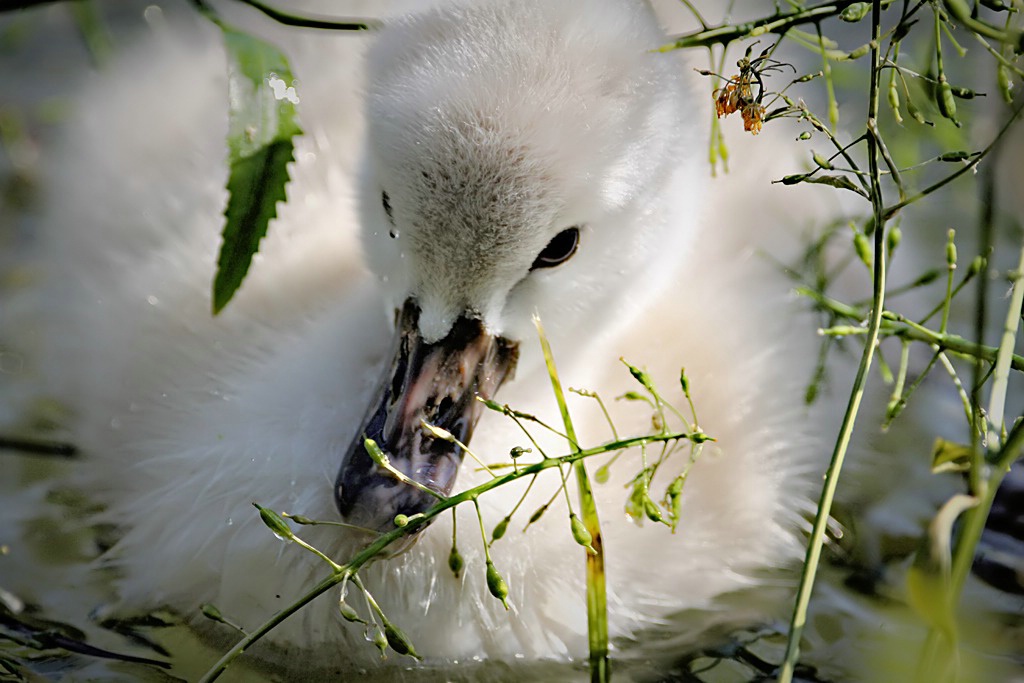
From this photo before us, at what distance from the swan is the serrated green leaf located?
230mm

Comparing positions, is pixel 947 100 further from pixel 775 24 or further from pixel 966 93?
pixel 775 24

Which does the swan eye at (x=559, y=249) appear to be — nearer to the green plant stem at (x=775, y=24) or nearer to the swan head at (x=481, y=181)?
the swan head at (x=481, y=181)

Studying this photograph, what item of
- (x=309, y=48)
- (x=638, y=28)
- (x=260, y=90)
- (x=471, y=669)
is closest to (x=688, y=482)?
(x=471, y=669)

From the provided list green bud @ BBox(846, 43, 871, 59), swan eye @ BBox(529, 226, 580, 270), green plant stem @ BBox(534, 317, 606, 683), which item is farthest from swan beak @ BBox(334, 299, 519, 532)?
green bud @ BBox(846, 43, 871, 59)

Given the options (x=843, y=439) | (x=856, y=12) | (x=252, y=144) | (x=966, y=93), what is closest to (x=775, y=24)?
(x=856, y=12)

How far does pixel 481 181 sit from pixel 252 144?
357 millimetres

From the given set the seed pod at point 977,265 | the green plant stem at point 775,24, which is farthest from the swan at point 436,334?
the seed pod at point 977,265

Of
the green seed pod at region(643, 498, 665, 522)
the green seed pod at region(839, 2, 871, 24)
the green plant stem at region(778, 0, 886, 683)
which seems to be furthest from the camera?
the green seed pod at region(839, 2, 871, 24)

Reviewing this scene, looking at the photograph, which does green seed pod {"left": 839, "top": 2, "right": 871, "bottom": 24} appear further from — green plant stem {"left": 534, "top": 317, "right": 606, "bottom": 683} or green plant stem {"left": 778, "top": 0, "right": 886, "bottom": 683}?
green plant stem {"left": 534, "top": 317, "right": 606, "bottom": 683}

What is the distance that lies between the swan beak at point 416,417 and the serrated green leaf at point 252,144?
35cm

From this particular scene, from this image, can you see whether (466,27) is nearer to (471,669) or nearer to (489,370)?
(489,370)

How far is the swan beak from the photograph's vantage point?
1976 mm

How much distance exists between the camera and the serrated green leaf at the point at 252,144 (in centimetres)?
187

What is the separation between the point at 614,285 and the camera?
2.46 meters
